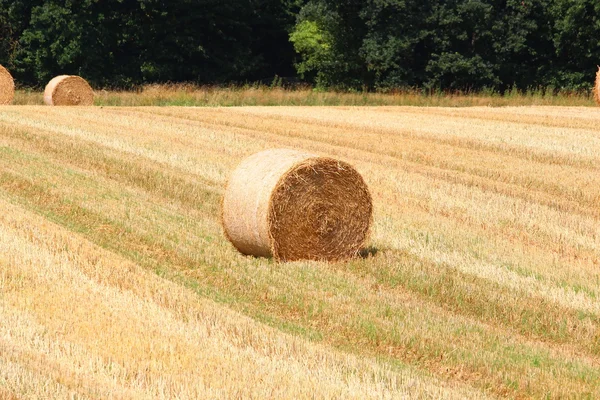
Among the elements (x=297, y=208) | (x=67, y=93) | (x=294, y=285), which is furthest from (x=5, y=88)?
(x=294, y=285)

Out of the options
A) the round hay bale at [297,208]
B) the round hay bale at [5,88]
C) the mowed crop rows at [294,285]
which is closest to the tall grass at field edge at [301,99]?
the round hay bale at [5,88]

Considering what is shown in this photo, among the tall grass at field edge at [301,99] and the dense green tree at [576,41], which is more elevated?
the dense green tree at [576,41]

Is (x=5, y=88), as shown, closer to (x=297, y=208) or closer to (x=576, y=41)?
(x=297, y=208)

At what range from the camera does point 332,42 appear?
48469mm

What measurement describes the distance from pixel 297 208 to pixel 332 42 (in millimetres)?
38189

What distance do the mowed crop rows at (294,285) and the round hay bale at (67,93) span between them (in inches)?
380

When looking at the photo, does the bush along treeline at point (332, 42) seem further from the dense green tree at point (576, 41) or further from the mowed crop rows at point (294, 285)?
the mowed crop rows at point (294, 285)

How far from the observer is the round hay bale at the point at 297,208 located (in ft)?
35.7

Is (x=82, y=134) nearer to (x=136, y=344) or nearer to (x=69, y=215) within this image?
(x=69, y=215)

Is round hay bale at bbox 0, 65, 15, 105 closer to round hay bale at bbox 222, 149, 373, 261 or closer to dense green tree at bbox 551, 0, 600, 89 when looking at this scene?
round hay bale at bbox 222, 149, 373, 261

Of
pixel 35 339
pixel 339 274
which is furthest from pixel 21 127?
pixel 35 339

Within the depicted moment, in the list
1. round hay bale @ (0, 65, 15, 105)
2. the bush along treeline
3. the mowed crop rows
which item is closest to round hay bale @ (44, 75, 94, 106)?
round hay bale @ (0, 65, 15, 105)

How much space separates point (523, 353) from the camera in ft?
26.1

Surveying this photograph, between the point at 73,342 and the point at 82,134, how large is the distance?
13.7 m
